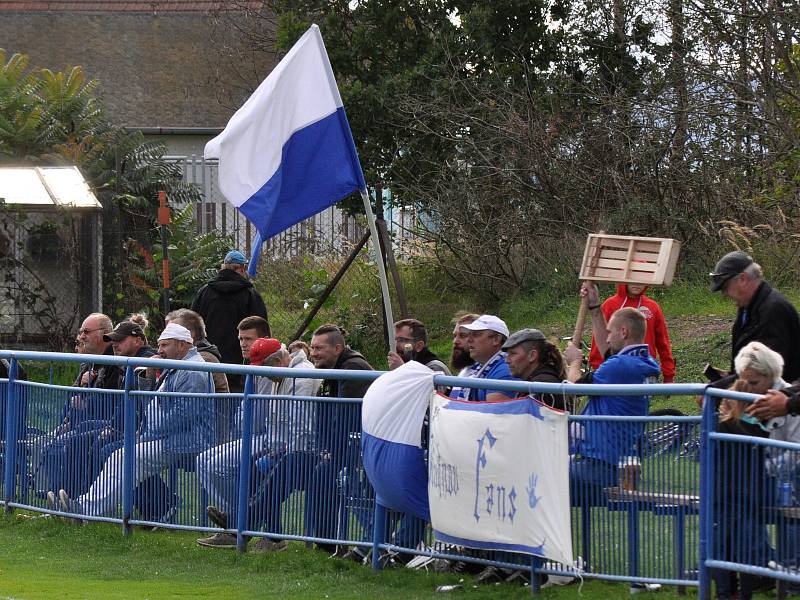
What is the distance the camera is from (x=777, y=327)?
27.8 feet

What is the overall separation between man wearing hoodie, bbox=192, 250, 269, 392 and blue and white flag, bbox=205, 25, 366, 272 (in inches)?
121

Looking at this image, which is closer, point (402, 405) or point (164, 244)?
point (402, 405)

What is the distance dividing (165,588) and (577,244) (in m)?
11.3

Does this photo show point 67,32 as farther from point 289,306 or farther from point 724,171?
point 724,171

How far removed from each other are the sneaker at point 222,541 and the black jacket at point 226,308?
4.55 metres

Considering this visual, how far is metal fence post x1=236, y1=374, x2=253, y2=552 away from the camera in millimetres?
9375

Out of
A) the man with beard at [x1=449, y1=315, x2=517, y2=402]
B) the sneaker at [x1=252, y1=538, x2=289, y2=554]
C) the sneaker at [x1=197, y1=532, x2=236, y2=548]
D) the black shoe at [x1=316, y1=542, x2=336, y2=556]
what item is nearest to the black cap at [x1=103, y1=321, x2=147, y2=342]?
the sneaker at [x1=197, y1=532, x2=236, y2=548]

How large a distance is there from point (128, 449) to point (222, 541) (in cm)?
100

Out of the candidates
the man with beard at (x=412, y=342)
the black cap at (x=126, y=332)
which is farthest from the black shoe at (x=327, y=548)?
the black cap at (x=126, y=332)

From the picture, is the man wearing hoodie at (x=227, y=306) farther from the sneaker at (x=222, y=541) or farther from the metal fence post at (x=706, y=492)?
the metal fence post at (x=706, y=492)

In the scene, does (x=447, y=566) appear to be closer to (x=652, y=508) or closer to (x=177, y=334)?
(x=652, y=508)

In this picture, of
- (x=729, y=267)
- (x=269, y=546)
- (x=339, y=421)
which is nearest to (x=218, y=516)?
(x=269, y=546)

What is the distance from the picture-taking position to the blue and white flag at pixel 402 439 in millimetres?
8359

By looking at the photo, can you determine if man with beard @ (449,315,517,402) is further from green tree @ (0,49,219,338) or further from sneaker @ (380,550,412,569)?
green tree @ (0,49,219,338)
